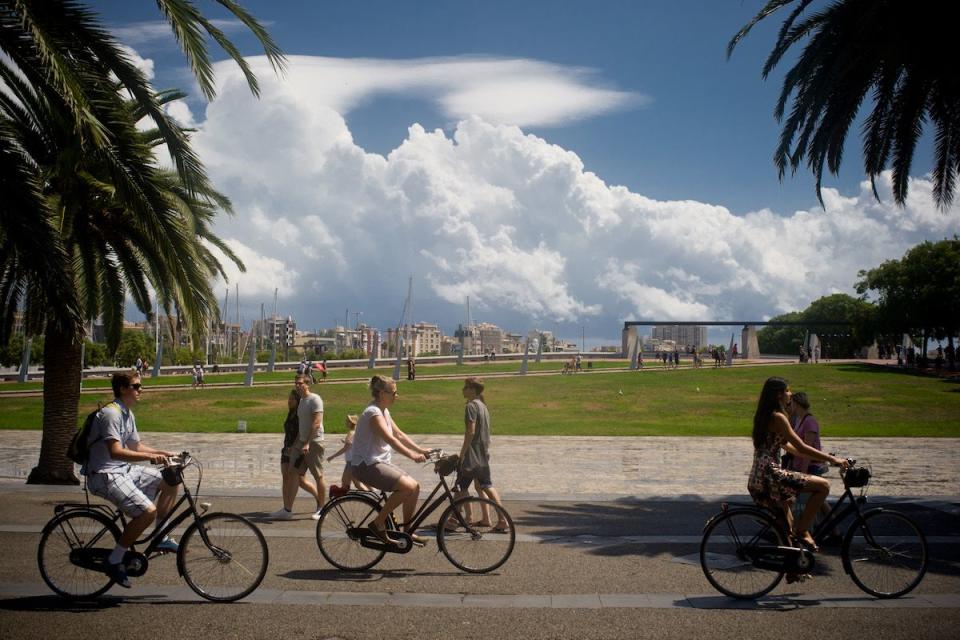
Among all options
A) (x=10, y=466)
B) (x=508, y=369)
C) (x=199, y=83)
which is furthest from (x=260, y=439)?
(x=508, y=369)

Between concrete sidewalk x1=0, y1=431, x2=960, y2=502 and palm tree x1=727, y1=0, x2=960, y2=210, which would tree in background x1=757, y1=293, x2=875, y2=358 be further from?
palm tree x1=727, y1=0, x2=960, y2=210

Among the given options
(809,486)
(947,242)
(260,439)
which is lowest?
(260,439)

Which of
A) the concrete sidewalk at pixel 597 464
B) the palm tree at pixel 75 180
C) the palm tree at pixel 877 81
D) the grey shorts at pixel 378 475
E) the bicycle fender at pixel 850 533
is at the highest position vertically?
the palm tree at pixel 877 81

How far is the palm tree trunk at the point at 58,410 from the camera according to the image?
43.0ft

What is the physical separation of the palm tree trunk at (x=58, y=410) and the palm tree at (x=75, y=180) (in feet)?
0.06

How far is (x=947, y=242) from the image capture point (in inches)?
2454

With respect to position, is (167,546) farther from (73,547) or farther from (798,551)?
(798,551)

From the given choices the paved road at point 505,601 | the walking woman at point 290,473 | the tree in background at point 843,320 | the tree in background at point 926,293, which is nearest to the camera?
the paved road at point 505,601

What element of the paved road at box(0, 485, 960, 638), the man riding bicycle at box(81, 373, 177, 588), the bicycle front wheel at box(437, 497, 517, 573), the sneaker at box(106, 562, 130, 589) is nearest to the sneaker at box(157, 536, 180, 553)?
the man riding bicycle at box(81, 373, 177, 588)

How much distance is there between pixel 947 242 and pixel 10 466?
65.5 metres

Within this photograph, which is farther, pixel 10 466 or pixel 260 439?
pixel 260 439

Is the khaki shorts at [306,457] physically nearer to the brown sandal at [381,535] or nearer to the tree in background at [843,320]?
the brown sandal at [381,535]

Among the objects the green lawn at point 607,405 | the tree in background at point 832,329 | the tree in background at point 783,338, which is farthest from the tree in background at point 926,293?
the tree in background at point 783,338

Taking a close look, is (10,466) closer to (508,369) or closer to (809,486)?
(809,486)
